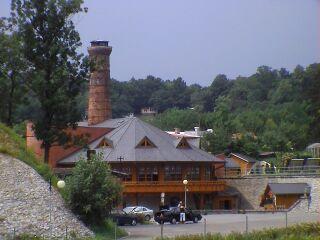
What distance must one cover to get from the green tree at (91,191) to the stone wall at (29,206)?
2.50 feet

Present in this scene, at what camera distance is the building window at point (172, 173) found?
6812cm

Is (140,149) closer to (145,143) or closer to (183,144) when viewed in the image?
(145,143)

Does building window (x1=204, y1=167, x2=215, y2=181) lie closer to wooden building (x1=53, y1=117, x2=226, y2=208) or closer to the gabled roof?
wooden building (x1=53, y1=117, x2=226, y2=208)

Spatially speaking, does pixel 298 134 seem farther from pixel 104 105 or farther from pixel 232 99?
pixel 232 99

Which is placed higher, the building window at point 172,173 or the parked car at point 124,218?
the building window at point 172,173

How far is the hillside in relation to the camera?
3522 cm

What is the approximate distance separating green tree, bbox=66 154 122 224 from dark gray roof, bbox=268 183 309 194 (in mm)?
30020

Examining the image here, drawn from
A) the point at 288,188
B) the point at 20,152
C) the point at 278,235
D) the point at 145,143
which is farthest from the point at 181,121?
the point at 278,235

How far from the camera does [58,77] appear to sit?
4928 cm

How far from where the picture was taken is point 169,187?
6619 centimetres

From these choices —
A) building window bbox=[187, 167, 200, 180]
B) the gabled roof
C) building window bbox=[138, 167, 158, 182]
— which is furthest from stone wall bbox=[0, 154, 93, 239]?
building window bbox=[187, 167, 200, 180]

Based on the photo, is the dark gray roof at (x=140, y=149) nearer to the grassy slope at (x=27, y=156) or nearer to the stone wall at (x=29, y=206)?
the grassy slope at (x=27, y=156)

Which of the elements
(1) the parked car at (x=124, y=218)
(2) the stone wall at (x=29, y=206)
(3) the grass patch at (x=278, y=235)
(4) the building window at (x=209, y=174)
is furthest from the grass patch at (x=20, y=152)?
(4) the building window at (x=209, y=174)

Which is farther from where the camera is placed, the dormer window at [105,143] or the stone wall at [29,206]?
the dormer window at [105,143]
